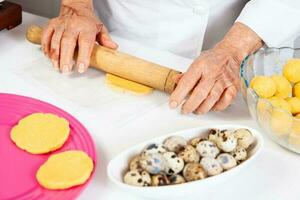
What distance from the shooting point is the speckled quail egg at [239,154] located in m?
0.62

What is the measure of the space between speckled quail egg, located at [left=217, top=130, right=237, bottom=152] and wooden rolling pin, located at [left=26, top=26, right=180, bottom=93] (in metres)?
0.19

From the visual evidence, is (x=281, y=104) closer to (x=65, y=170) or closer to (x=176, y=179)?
(x=176, y=179)

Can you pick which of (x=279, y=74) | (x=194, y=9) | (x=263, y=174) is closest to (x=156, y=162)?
(x=263, y=174)

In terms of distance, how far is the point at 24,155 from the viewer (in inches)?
25.0

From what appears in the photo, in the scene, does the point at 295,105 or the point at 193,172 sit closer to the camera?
the point at 193,172

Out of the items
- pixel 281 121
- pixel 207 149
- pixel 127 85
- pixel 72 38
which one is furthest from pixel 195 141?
pixel 72 38

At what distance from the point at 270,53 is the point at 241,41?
7cm

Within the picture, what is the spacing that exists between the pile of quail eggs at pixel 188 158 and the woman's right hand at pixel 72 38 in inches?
11.8

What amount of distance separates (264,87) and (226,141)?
5.9 inches

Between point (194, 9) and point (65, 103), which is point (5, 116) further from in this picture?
point (194, 9)

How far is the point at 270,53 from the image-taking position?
818 millimetres

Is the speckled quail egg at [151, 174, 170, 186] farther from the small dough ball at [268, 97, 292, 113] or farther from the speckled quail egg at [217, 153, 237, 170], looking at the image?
the small dough ball at [268, 97, 292, 113]

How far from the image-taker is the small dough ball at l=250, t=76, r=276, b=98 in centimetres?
73

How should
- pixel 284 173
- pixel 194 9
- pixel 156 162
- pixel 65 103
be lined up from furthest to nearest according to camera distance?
pixel 194 9 → pixel 65 103 → pixel 284 173 → pixel 156 162
